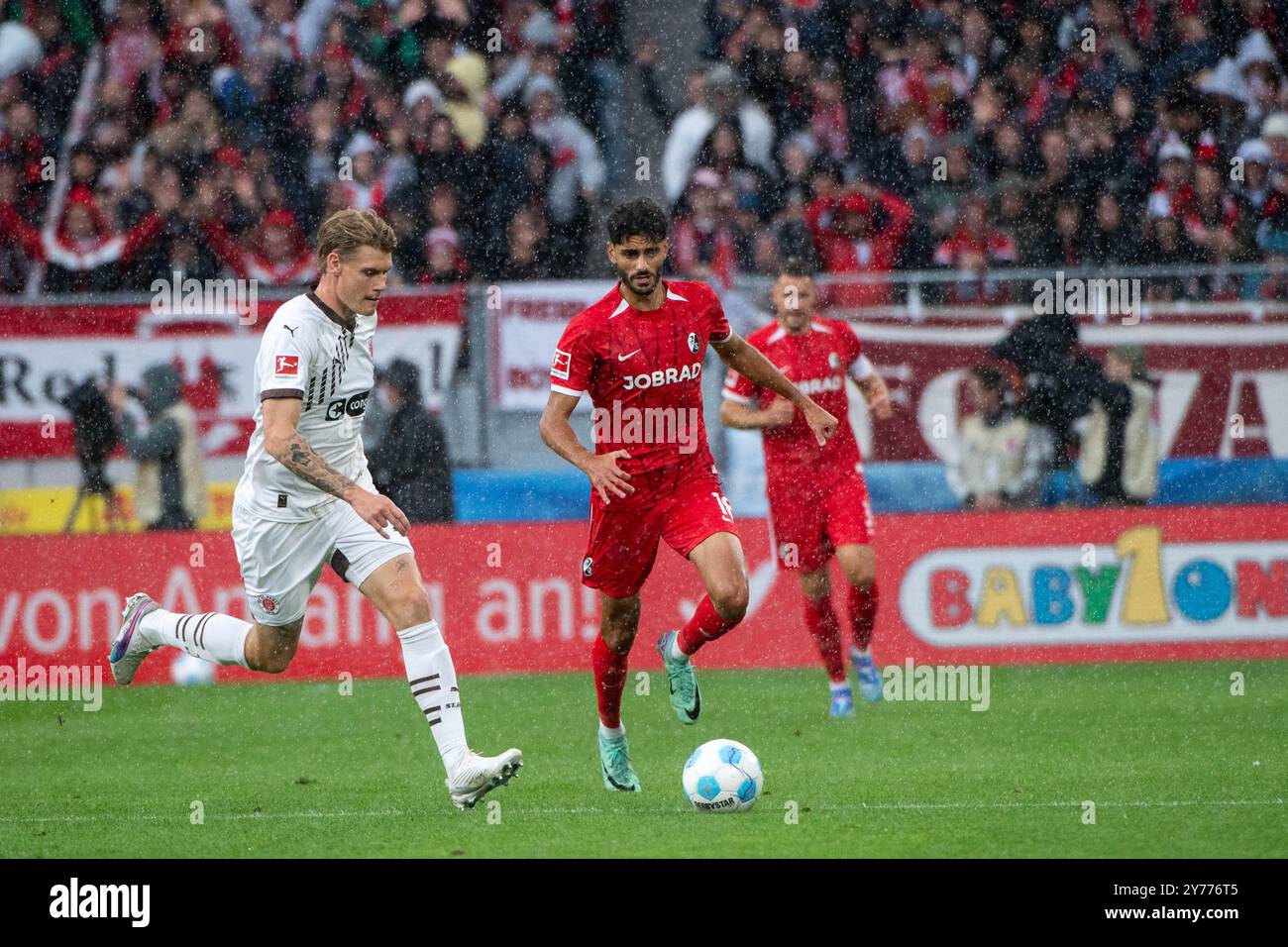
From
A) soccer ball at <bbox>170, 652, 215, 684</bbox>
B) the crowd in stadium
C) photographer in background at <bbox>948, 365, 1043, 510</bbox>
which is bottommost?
soccer ball at <bbox>170, 652, 215, 684</bbox>

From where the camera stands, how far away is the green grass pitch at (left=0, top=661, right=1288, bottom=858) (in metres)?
6.18

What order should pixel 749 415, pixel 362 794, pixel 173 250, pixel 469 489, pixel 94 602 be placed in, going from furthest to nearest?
pixel 173 250, pixel 469 489, pixel 94 602, pixel 749 415, pixel 362 794

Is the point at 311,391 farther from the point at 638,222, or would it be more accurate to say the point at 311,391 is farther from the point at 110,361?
the point at 110,361

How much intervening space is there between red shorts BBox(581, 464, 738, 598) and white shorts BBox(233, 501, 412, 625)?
2.85 feet

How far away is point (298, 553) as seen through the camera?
22.6ft

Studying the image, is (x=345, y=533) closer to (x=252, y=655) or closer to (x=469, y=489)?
(x=252, y=655)

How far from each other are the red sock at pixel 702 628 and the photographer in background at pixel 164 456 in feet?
16.9

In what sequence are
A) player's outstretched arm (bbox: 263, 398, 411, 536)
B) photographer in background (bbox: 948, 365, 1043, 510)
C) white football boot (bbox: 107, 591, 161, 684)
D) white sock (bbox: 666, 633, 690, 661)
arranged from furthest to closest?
photographer in background (bbox: 948, 365, 1043, 510) < white sock (bbox: 666, 633, 690, 661) < white football boot (bbox: 107, 591, 161, 684) < player's outstretched arm (bbox: 263, 398, 411, 536)

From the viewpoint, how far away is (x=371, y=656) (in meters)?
11.5

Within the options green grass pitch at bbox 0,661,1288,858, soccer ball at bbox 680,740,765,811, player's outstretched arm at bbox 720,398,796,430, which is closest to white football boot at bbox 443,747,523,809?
green grass pitch at bbox 0,661,1288,858

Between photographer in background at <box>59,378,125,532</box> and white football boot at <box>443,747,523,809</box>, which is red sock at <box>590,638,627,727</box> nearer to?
white football boot at <box>443,747,523,809</box>

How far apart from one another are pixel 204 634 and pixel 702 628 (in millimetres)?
2006

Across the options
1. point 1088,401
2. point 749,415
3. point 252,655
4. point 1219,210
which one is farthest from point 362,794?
point 1219,210

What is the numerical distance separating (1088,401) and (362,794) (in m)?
6.55
